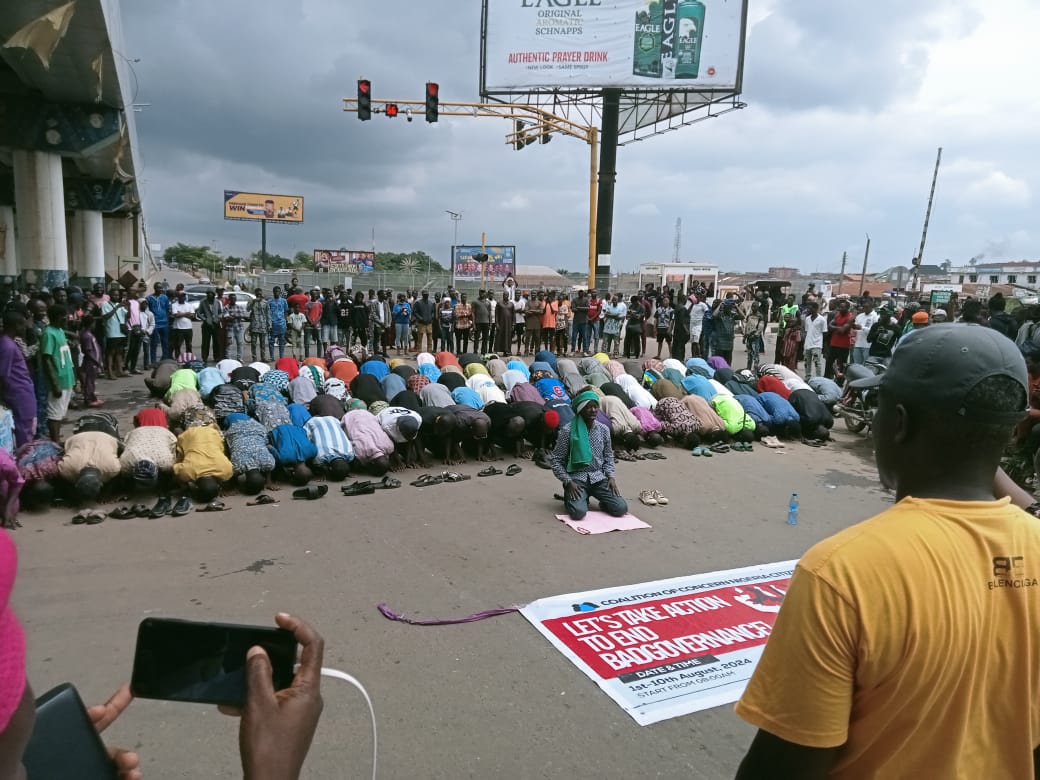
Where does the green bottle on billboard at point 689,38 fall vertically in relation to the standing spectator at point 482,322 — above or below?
above

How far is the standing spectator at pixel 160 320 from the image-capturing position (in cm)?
1372

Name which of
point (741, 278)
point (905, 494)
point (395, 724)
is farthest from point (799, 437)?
point (741, 278)

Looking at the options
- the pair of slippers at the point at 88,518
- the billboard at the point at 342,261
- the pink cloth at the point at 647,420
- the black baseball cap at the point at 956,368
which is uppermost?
the billboard at the point at 342,261

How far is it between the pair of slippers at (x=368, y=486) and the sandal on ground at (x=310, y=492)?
24 cm

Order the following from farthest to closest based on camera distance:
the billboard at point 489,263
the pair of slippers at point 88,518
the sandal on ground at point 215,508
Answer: the billboard at point 489,263 → the sandal on ground at point 215,508 → the pair of slippers at point 88,518

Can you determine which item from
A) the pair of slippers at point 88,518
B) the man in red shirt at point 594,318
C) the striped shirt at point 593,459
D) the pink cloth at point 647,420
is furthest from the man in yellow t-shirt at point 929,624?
the man in red shirt at point 594,318

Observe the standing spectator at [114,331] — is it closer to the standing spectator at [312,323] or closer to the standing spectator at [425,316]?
the standing spectator at [312,323]

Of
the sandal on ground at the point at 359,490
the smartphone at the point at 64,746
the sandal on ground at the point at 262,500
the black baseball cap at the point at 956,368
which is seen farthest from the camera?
the sandal on ground at the point at 359,490

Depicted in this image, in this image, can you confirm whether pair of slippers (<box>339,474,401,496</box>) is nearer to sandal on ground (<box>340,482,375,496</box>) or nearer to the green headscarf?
sandal on ground (<box>340,482,375,496</box>)

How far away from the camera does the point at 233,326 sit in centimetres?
1480

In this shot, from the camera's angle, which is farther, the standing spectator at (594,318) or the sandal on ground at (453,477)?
the standing spectator at (594,318)

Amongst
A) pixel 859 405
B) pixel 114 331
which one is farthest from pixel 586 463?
pixel 114 331

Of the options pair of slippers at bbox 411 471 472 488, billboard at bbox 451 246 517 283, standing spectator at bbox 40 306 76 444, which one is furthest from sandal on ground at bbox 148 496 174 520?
billboard at bbox 451 246 517 283

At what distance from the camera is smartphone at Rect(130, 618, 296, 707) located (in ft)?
4.30
